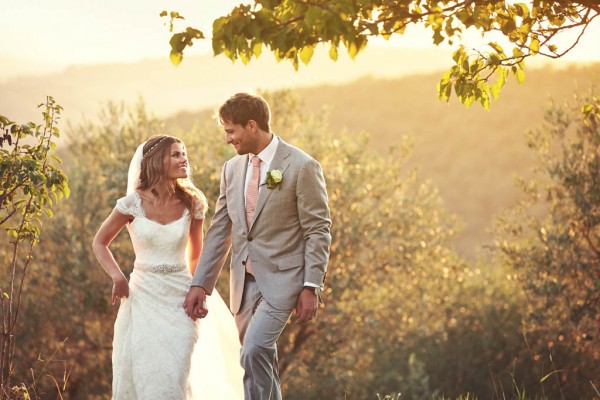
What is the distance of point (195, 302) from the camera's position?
19.4 feet

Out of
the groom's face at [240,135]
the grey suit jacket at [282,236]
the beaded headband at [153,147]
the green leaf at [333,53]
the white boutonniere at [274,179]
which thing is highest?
the green leaf at [333,53]

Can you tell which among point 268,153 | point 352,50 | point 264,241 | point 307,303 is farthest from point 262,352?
point 352,50

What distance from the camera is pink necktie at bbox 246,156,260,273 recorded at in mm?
5789

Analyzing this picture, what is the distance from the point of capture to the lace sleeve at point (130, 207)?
6145 millimetres

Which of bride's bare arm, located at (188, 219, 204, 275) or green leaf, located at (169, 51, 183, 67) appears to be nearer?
green leaf, located at (169, 51, 183, 67)

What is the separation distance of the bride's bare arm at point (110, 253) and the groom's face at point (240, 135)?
3.58 feet

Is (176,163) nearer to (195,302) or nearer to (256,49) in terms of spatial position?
(195,302)

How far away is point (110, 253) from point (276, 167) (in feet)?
4.50

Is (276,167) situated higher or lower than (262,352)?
higher

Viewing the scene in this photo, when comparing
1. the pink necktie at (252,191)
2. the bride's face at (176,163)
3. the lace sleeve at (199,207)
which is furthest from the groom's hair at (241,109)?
the lace sleeve at (199,207)

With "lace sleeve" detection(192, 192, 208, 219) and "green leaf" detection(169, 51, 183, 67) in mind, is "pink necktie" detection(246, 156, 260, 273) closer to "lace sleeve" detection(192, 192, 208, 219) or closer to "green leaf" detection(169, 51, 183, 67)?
"lace sleeve" detection(192, 192, 208, 219)

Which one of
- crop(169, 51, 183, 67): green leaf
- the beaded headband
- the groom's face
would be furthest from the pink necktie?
crop(169, 51, 183, 67): green leaf

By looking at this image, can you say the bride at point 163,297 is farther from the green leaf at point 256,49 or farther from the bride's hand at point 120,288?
the green leaf at point 256,49

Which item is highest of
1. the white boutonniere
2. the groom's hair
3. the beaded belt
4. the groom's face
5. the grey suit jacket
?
the groom's hair
